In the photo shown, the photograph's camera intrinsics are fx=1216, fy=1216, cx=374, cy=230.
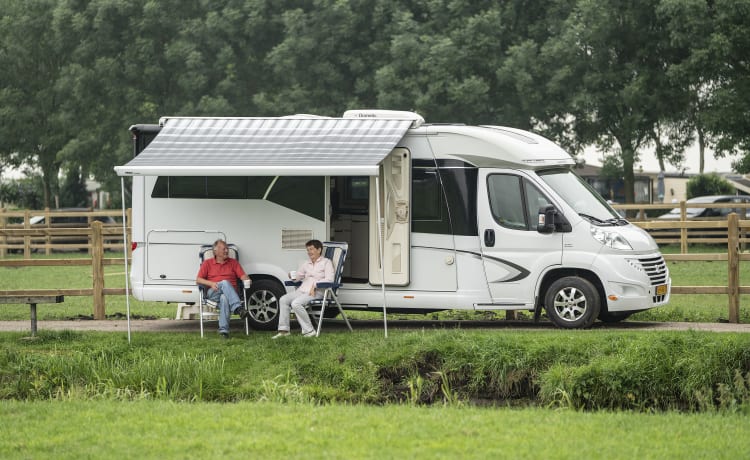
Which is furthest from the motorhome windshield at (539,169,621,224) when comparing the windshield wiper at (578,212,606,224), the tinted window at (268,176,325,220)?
the tinted window at (268,176,325,220)

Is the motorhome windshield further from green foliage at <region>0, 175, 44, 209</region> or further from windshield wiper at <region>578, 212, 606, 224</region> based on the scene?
green foliage at <region>0, 175, 44, 209</region>

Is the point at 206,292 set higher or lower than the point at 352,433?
higher

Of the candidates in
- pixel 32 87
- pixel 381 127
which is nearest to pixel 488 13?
pixel 32 87

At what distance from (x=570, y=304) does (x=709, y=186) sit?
3716 cm

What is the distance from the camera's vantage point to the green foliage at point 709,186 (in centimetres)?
4959

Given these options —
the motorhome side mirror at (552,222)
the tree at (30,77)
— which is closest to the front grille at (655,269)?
the motorhome side mirror at (552,222)

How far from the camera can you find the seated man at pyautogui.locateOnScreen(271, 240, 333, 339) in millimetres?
13945

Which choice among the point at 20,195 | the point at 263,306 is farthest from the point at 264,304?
the point at 20,195

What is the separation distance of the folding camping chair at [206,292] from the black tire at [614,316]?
4340mm

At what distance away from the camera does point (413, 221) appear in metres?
14.7

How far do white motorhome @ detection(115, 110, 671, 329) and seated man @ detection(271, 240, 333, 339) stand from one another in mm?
639

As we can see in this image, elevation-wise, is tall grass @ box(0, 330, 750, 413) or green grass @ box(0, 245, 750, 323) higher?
green grass @ box(0, 245, 750, 323)

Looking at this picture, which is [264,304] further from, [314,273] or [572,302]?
[572,302]

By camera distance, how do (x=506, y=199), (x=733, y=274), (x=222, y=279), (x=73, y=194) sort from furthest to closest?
(x=73, y=194) < (x=733, y=274) < (x=506, y=199) < (x=222, y=279)
